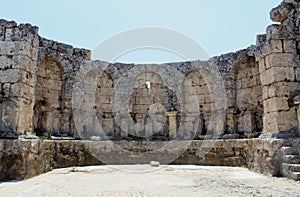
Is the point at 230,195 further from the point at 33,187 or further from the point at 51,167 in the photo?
the point at 51,167

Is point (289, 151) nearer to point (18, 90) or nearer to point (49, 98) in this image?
point (18, 90)

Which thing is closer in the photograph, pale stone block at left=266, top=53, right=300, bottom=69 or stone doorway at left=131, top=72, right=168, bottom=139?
pale stone block at left=266, top=53, right=300, bottom=69

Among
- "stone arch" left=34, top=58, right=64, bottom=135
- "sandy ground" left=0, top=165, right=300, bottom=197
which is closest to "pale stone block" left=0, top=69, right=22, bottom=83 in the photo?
"sandy ground" left=0, top=165, right=300, bottom=197

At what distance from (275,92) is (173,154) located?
→ 4189 millimetres

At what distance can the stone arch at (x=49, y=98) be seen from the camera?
9.27 m

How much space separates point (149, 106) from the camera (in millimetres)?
11266

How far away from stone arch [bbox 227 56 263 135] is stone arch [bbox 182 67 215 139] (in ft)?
2.88

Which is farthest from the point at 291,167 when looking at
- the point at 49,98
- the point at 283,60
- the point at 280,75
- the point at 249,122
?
the point at 49,98

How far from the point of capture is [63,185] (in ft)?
15.2

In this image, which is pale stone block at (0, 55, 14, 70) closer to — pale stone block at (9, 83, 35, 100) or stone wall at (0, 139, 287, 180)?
pale stone block at (9, 83, 35, 100)

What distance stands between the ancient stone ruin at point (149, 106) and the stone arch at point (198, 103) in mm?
43

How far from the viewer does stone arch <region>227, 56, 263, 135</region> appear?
9.40 metres

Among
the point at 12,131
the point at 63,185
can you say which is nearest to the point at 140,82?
the point at 12,131

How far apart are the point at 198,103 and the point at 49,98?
239 inches
